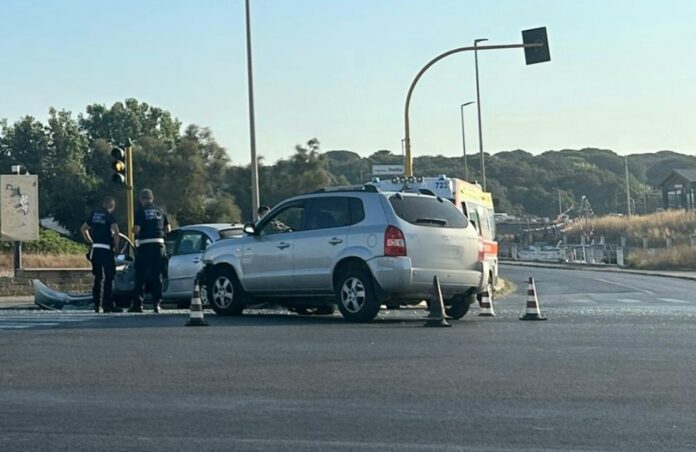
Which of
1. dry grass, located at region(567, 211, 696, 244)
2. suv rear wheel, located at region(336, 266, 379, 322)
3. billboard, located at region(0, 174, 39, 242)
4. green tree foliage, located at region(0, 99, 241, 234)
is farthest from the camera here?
dry grass, located at region(567, 211, 696, 244)

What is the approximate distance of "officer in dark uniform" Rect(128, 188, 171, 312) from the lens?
1664 centimetres

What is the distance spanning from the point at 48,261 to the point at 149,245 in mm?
19053

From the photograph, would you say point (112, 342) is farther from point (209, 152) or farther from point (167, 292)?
point (209, 152)

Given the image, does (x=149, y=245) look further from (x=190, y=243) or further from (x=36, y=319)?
(x=190, y=243)

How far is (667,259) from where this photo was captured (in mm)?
64062

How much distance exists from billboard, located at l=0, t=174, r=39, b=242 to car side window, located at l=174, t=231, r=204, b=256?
10.2 m

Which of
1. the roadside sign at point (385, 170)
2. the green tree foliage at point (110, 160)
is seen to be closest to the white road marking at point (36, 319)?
the green tree foliage at point (110, 160)

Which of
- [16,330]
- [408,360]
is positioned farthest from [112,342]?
[408,360]

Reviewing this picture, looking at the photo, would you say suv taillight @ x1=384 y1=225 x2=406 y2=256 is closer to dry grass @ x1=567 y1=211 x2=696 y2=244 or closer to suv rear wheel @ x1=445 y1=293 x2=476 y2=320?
suv rear wheel @ x1=445 y1=293 x2=476 y2=320

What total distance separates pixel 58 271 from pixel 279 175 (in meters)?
21.4

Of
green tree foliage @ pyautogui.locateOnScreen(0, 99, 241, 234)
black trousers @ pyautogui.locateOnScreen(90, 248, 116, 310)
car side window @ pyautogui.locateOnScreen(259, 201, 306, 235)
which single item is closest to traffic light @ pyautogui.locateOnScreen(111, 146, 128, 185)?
black trousers @ pyautogui.locateOnScreen(90, 248, 116, 310)

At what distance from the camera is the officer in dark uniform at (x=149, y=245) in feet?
54.6

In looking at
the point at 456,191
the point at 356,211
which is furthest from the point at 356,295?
the point at 456,191

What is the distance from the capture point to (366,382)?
9375 millimetres
